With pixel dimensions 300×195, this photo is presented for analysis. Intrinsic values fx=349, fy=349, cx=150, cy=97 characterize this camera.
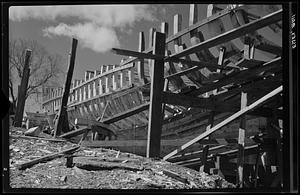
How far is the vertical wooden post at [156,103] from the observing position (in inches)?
246

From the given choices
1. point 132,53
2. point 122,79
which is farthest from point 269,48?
point 122,79

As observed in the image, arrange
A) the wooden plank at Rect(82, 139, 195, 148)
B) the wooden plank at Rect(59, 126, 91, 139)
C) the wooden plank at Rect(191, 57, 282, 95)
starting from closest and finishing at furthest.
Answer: the wooden plank at Rect(191, 57, 282, 95) → the wooden plank at Rect(82, 139, 195, 148) → the wooden plank at Rect(59, 126, 91, 139)

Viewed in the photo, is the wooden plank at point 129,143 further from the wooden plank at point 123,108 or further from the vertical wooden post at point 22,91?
the wooden plank at point 123,108

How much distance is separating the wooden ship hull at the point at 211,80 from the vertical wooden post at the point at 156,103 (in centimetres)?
38

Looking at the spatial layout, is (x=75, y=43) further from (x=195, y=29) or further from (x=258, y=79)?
(x=258, y=79)

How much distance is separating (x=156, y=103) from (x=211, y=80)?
2.01 metres

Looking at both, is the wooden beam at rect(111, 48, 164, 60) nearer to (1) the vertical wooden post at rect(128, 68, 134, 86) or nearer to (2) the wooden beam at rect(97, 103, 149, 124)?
(2) the wooden beam at rect(97, 103, 149, 124)

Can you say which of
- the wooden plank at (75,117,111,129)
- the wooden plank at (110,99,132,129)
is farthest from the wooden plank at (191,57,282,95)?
the wooden plank at (110,99,132,129)

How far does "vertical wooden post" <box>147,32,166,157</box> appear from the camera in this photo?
20.5 feet

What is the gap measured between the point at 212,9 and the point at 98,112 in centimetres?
794

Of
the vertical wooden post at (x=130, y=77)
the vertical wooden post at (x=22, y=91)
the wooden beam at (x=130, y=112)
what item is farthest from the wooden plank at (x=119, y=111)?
the vertical wooden post at (x=22, y=91)

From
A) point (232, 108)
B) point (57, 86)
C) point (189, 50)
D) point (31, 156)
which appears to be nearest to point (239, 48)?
point (232, 108)

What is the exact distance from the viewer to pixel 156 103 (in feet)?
20.8

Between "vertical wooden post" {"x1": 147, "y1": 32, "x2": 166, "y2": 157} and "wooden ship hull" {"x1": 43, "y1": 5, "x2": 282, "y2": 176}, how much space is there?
0.38 meters
